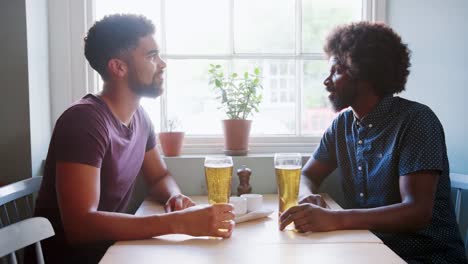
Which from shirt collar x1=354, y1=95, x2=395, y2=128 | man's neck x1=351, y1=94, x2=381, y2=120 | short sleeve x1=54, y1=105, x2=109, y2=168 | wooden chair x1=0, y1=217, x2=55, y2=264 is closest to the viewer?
wooden chair x1=0, y1=217, x2=55, y2=264

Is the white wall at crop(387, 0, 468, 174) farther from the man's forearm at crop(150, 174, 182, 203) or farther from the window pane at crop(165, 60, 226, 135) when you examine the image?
the man's forearm at crop(150, 174, 182, 203)

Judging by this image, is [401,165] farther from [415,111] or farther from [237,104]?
[237,104]

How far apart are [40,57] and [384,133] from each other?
1.63 meters

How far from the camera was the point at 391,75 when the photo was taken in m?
1.82

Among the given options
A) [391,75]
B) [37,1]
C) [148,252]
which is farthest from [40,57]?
[391,75]

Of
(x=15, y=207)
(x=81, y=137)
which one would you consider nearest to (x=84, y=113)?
(x=81, y=137)

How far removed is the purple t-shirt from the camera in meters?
1.44

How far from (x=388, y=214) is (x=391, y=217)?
13 mm

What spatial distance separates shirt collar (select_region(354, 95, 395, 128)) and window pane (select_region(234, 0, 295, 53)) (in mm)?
880

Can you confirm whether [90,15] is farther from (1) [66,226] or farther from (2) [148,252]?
(2) [148,252]

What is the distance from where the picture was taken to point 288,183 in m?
1.51

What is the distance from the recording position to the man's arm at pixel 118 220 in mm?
1298

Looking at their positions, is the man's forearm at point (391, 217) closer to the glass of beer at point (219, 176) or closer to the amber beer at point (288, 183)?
the amber beer at point (288, 183)

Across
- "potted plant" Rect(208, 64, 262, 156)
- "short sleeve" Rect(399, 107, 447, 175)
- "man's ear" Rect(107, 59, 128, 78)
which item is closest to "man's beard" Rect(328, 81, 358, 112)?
"short sleeve" Rect(399, 107, 447, 175)
